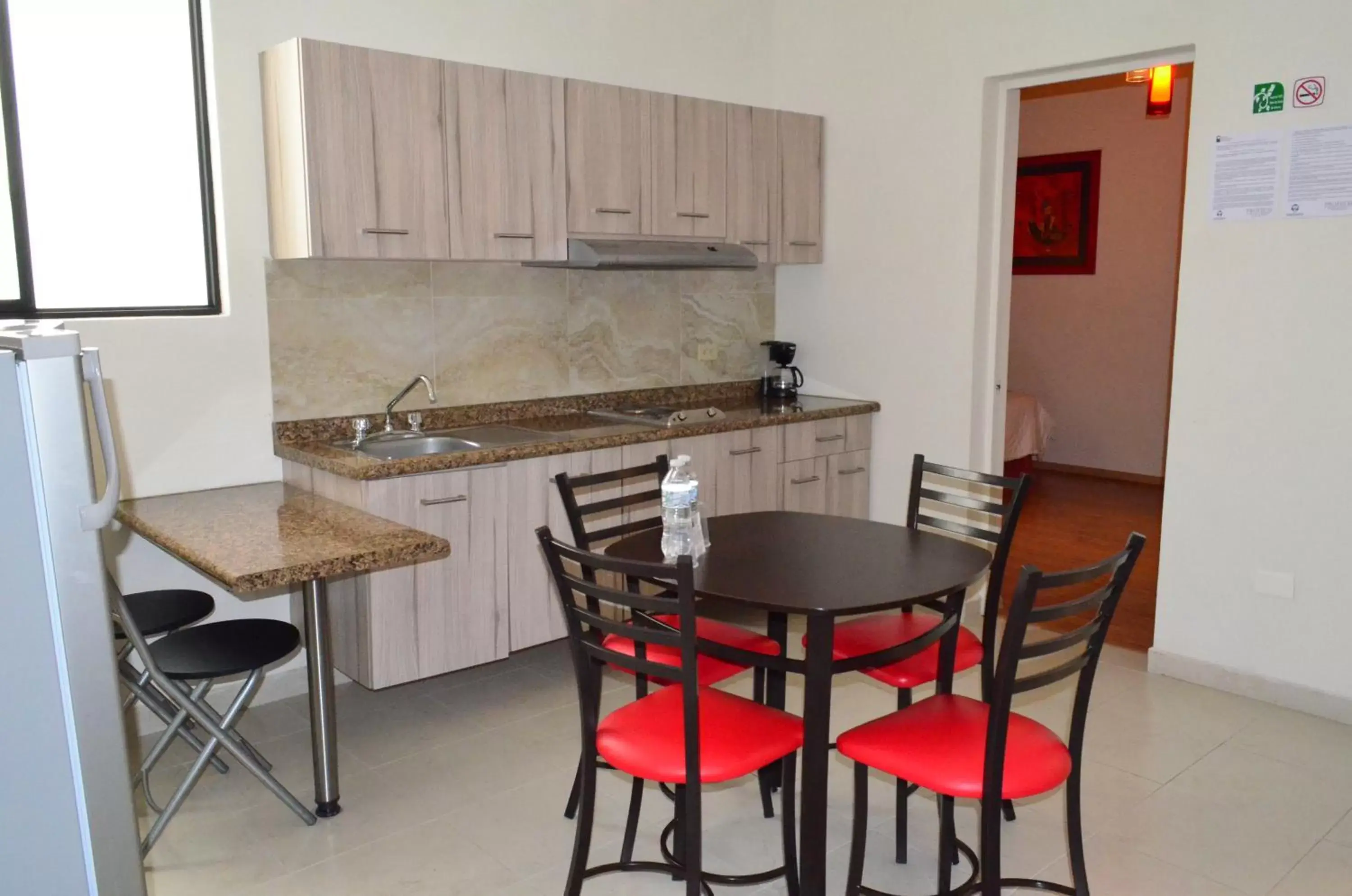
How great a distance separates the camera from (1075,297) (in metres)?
7.77

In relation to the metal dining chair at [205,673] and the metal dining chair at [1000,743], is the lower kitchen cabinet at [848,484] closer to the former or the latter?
the metal dining chair at [1000,743]

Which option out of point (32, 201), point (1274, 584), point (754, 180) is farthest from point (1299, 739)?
point (32, 201)

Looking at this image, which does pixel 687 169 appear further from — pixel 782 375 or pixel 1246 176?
pixel 1246 176

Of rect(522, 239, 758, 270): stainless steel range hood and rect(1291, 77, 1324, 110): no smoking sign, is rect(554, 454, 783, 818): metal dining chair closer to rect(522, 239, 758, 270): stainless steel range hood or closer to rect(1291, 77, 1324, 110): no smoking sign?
rect(522, 239, 758, 270): stainless steel range hood

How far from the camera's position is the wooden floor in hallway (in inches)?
180

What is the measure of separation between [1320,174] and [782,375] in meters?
2.39

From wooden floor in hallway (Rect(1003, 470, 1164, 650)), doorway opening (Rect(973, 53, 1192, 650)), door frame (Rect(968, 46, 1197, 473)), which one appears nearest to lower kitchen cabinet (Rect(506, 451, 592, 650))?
door frame (Rect(968, 46, 1197, 473))

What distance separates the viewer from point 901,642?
275cm

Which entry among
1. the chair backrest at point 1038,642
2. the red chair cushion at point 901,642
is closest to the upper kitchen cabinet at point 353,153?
the red chair cushion at point 901,642

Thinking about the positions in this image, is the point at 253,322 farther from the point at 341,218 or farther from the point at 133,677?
the point at 133,677

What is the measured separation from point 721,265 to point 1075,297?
434 centimetres

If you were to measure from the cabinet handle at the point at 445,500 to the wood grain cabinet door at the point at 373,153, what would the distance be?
2.72 feet

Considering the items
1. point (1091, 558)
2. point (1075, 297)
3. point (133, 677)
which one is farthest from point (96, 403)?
point (1075, 297)

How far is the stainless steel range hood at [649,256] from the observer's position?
3.98 meters
